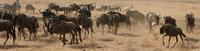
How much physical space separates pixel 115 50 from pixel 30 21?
19.2 ft

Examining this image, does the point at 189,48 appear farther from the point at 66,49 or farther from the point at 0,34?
the point at 0,34

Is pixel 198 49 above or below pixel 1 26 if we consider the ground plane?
below

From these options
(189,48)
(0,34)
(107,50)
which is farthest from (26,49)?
(189,48)

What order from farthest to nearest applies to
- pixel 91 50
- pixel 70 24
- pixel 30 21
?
1. pixel 30 21
2. pixel 70 24
3. pixel 91 50

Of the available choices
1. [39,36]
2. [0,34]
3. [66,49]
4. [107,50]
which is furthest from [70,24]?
[0,34]

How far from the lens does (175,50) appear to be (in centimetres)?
1162

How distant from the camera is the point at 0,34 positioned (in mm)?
15359

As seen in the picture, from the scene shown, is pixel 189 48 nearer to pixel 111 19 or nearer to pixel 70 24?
pixel 70 24

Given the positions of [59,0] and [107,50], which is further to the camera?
[59,0]

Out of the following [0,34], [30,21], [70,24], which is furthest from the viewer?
[0,34]

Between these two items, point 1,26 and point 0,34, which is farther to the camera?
point 0,34

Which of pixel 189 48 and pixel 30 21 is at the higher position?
pixel 30 21

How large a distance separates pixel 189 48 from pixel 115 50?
12.1ft

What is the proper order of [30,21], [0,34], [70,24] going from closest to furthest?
[70,24] < [30,21] < [0,34]
